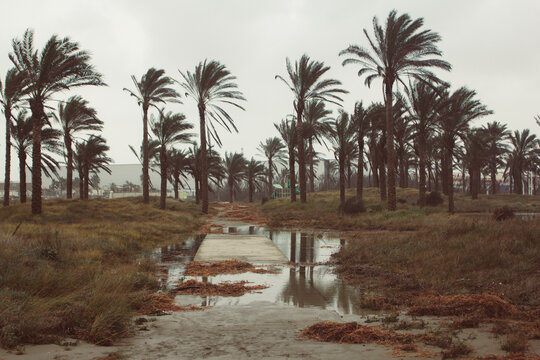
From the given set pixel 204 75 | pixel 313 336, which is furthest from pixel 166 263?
pixel 204 75

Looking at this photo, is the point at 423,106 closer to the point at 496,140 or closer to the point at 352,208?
the point at 352,208

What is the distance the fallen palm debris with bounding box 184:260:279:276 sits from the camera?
8.70 meters

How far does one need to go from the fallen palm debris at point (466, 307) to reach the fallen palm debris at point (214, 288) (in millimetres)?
2659

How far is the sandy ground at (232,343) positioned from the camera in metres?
3.77

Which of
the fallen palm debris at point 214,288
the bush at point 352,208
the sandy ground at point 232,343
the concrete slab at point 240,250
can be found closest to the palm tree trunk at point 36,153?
the concrete slab at point 240,250

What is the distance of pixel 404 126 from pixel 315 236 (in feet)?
65.4

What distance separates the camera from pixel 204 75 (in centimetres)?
2769

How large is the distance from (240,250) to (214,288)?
4714mm

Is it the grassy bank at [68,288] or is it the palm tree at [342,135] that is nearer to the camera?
the grassy bank at [68,288]

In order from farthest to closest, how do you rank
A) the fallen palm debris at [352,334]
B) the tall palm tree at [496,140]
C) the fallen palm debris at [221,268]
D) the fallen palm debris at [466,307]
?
the tall palm tree at [496,140] < the fallen palm debris at [221,268] < the fallen palm debris at [466,307] < the fallen palm debris at [352,334]

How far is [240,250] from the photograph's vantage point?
11.9 meters

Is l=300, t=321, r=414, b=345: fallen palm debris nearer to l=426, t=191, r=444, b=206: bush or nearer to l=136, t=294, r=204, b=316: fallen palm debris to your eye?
l=136, t=294, r=204, b=316: fallen palm debris

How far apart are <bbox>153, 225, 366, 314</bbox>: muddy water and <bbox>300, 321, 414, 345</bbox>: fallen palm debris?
1.23 m

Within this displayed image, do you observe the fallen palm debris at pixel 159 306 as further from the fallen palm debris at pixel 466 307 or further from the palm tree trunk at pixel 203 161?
the palm tree trunk at pixel 203 161
